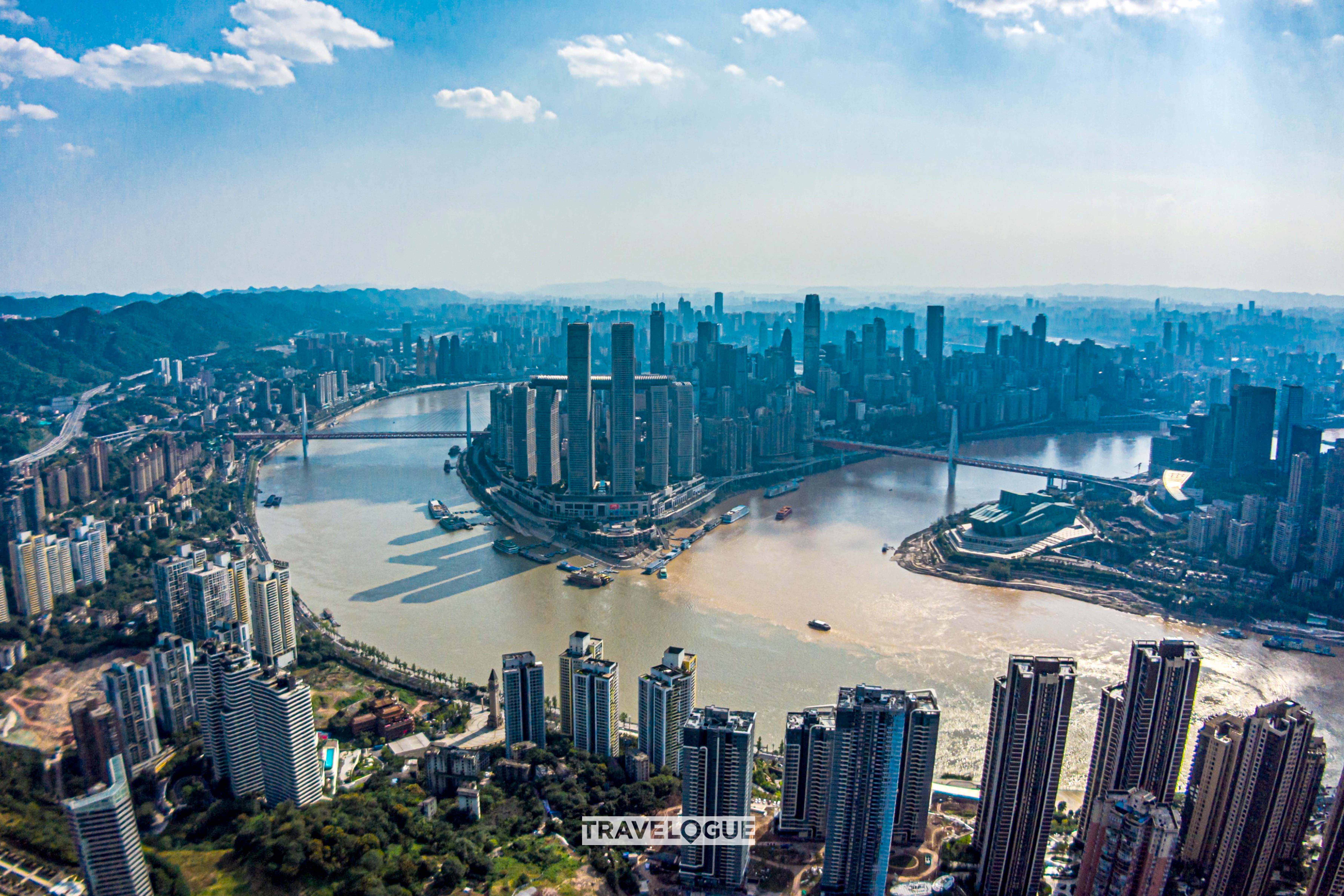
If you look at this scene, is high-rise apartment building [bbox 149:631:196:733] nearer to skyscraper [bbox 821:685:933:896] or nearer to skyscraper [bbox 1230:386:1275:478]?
skyscraper [bbox 821:685:933:896]

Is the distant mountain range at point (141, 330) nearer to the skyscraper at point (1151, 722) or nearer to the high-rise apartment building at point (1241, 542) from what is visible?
the skyscraper at point (1151, 722)

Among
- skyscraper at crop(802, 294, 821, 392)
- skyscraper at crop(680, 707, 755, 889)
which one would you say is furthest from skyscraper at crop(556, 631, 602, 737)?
skyscraper at crop(802, 294, 821, 392)

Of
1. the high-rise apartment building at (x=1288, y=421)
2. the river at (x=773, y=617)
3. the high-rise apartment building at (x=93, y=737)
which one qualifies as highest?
the high-rise apartment building at (x=1288, y=421)

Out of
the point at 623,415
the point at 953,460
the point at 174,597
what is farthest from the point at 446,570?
the point at 953,460

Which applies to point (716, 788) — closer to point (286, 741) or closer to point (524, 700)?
point (524, 700)

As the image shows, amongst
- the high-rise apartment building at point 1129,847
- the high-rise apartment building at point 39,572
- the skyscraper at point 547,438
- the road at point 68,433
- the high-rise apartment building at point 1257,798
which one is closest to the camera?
the high-rise apartment building at point 1129,847

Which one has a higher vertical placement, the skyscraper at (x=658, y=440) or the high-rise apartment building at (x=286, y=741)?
the skyscraper at (x=658, y=440)

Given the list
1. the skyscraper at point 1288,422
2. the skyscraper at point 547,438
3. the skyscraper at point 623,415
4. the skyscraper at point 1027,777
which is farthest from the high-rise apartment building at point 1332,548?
the skyscraper at point 547,438
